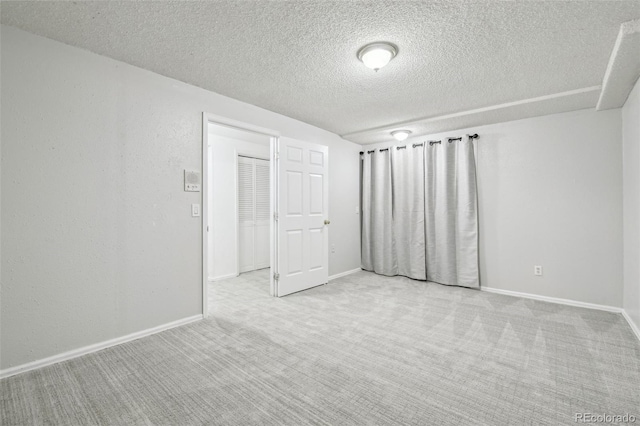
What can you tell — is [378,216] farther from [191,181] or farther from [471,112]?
[191,181]

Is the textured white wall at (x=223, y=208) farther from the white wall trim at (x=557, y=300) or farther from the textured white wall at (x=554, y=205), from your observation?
the white wall trim at (x=557, y=300)

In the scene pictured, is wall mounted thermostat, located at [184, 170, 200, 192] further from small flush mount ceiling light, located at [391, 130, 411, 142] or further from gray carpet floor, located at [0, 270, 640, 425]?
small flush mount ceiling light, located at [391, 130, 411, 142]

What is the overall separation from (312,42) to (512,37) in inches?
56.6

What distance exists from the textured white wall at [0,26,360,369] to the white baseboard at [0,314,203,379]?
0.04m

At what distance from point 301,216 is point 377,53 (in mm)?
2349

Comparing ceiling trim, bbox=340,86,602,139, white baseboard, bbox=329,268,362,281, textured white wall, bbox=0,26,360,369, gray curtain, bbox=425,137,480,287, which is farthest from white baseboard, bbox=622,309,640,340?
textured white wall, bbox=0,26,360,369

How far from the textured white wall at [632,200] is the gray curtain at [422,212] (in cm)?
144

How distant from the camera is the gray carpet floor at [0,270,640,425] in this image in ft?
5.16

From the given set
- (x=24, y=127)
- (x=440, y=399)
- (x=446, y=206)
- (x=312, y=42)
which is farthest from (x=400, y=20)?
(x=446, y=206)

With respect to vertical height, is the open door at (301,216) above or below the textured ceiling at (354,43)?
below

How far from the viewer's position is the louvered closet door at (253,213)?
17.3 ft

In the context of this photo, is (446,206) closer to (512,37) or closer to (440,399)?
(512,37)

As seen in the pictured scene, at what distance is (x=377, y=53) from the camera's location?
7.03ft

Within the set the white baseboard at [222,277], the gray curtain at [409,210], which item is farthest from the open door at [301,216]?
the white baseboard at [222,277]
